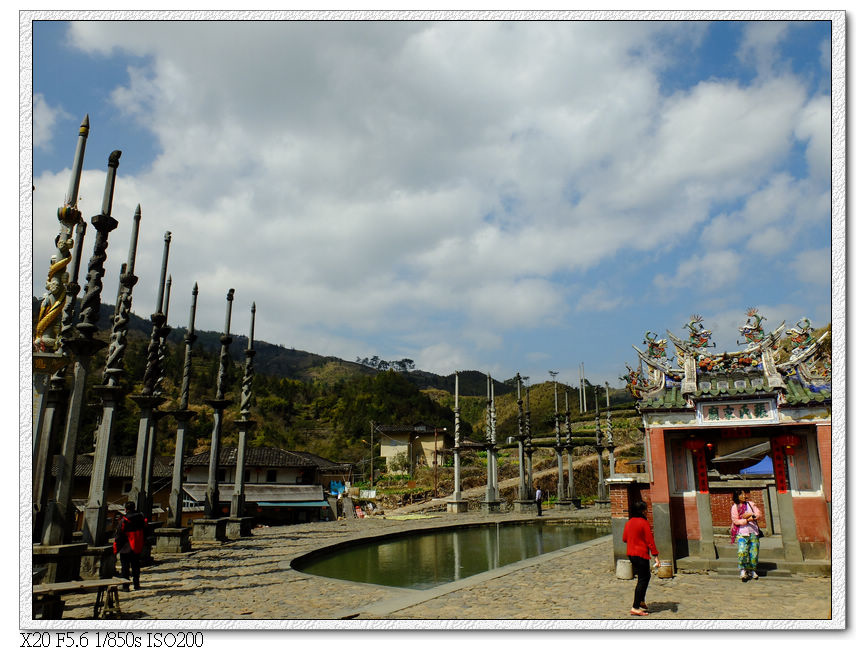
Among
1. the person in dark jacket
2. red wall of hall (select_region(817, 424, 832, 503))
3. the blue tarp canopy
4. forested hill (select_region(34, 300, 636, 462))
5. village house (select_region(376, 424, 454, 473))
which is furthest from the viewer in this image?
forested hill (select_region(34, 300, 636, 462))

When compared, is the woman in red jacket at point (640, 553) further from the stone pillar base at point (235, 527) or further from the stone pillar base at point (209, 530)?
the stone pillar base at point (235, 527)

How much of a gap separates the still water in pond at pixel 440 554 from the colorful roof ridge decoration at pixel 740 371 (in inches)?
239

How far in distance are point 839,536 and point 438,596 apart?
5553mm

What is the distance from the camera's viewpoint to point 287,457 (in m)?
42.7

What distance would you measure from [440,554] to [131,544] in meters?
9.00

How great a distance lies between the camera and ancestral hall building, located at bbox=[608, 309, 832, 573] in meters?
10.4

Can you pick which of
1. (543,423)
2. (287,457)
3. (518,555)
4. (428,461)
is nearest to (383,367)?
(543,423)

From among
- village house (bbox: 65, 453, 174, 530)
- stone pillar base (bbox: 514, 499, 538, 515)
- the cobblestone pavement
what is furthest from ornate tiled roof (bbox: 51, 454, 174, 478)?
the cobblestone pavement

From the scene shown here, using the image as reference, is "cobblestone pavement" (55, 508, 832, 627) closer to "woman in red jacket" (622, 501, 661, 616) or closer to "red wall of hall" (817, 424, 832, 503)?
"woman in red jacket" (622, 501, 661, 616)

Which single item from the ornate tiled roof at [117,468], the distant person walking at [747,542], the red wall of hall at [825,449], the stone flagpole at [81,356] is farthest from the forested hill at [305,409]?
the red wall of hall at [825,449]

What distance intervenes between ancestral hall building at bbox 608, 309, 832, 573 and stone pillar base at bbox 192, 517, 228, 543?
472 inches

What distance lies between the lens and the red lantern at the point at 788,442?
1064 centimetres

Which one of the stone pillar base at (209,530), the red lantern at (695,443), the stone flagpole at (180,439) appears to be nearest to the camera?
the red lantern at (695,443)

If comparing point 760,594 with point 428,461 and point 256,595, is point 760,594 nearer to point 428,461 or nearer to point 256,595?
point 256,595
